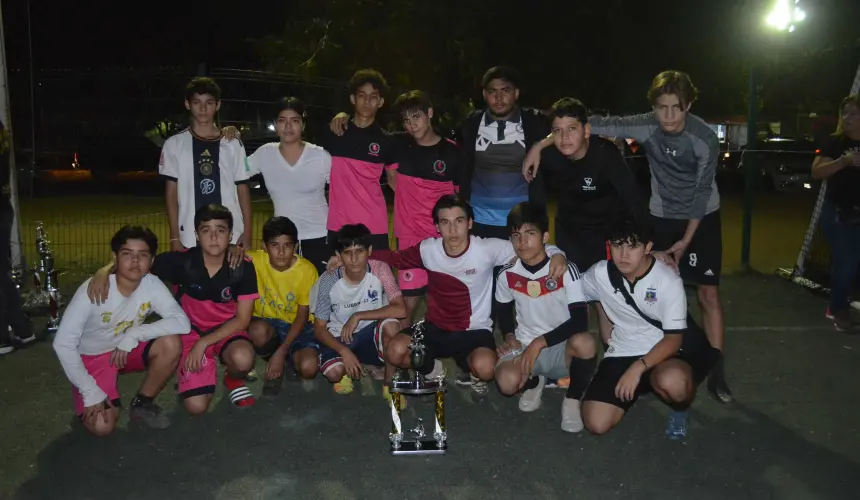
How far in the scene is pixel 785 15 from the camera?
10328 millimetres

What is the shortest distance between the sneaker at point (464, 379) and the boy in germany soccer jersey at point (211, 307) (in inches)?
58.1

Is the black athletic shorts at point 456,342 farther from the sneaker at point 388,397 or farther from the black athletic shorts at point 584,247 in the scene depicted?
the black athletic shorts at point 584,247

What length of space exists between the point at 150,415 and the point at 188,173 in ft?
5.96

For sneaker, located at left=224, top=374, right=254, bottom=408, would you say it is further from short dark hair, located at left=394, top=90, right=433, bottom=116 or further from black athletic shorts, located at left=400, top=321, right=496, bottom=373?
short dark hair, located at left=394, top=90, right=433, bottom=116

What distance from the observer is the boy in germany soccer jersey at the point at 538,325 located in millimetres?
5172

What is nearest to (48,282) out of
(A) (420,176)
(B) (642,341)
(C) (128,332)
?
(C) (128,332)

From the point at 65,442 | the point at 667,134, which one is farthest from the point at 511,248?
the point at 65,442

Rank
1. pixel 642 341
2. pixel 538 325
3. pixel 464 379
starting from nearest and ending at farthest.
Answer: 1. pixel 642 341
2. pixel 538 325
3. pixel 464 379

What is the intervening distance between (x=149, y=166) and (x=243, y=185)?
1841 cm

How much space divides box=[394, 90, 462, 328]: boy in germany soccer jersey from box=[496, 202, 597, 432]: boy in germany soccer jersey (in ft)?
2.97

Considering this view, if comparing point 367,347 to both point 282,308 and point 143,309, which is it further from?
point 143,309

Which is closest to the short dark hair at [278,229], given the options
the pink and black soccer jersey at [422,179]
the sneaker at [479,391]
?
the pink and black soccer jersey at [422,179]

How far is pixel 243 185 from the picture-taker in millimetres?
6293

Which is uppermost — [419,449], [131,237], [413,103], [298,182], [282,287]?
[413,103]
